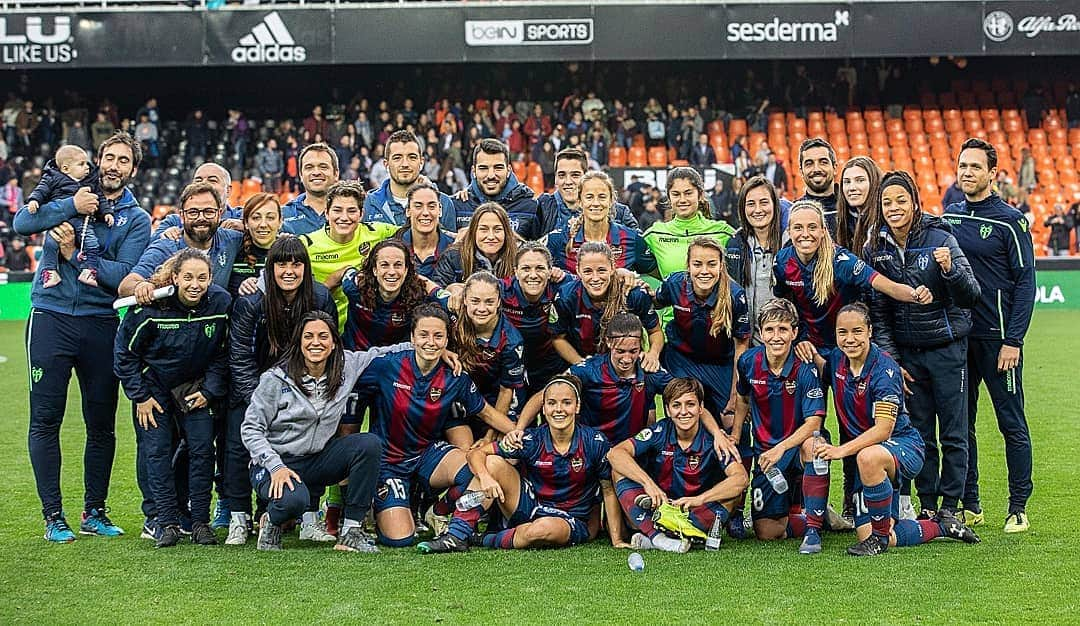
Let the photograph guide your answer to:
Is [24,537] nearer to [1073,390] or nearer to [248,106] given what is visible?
[1073,390]

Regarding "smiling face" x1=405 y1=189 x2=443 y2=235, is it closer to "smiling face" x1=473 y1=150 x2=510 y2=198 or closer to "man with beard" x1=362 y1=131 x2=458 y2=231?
"man with beard" x1=362 y1=131 x2=458 y2=231

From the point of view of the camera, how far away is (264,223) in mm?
6375

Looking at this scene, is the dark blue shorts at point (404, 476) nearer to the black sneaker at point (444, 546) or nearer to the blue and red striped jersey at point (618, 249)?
the black sneaker at point (444, 546)

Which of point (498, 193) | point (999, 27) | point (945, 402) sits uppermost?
point (999, 27)

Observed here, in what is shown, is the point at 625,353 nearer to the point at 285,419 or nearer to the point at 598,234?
the point at 598,234

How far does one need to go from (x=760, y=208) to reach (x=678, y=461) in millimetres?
1299

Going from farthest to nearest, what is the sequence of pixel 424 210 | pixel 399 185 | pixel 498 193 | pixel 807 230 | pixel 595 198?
pixel 498 193
pixel 399 185
pixel 595 198
pixel 424 210
pixel 807 230

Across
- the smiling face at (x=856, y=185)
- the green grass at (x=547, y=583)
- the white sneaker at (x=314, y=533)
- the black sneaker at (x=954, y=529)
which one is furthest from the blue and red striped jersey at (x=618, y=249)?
the black sneaker at (x=954, y=529)

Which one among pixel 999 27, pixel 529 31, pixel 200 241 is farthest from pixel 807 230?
pixel 999 27

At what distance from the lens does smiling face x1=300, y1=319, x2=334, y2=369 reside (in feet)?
19.4

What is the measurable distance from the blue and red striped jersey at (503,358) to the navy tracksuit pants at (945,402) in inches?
71.9

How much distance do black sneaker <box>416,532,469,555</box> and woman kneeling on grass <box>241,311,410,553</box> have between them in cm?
23

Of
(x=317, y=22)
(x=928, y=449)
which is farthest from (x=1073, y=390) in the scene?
(x=317, y=22)

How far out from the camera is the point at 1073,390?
37.0ft
